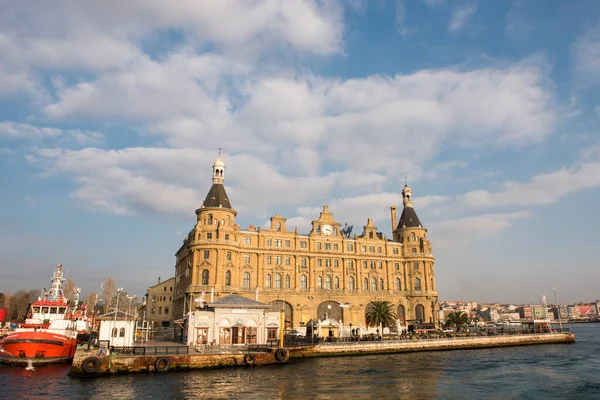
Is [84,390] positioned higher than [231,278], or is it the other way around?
[231,278]

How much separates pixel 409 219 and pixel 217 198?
45055 mm

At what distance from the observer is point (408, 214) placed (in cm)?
10362

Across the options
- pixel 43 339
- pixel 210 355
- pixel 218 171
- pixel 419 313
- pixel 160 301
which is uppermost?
pixel 218 171

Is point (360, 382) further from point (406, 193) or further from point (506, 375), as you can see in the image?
point (406, 193)

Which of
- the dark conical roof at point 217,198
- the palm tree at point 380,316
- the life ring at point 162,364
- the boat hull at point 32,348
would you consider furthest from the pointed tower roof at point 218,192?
the life ring at point 162,364

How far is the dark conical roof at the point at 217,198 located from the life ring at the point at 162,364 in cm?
4112

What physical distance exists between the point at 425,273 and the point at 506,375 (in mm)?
53427

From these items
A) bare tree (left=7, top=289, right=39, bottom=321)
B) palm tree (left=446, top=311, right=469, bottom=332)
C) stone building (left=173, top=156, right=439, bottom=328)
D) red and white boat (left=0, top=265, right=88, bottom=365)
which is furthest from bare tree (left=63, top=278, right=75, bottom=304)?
palm tree (left=446, top=311, right=469, bottom=332)

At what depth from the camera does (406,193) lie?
349 feet

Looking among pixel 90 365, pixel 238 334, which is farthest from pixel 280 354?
pixel 90 365

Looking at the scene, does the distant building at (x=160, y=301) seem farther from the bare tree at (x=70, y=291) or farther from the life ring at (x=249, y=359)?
the life ring at (x=249, y=359)


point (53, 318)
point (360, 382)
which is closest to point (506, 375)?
point (360, 382)

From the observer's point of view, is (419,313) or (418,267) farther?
(418,267)

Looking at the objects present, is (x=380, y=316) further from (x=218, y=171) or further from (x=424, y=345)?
(x=218, y=171)
